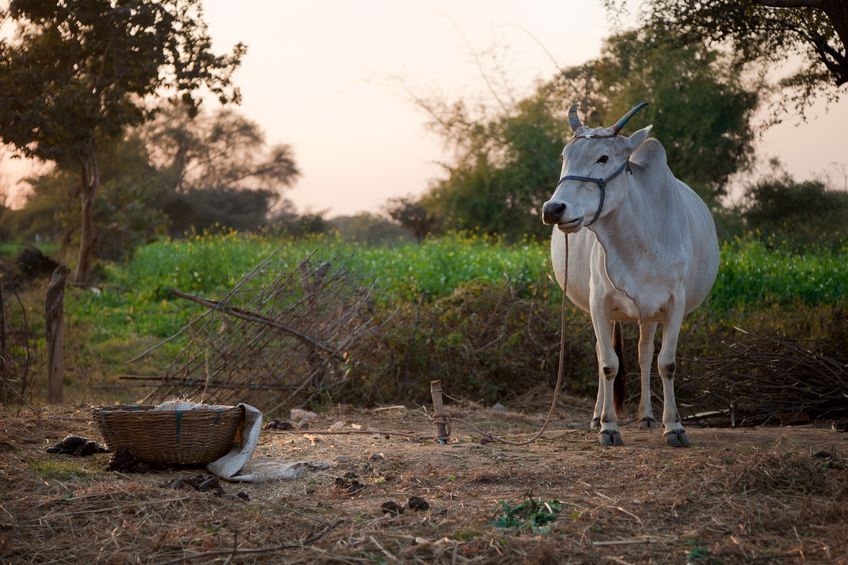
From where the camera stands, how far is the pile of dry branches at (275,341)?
7559 millimetres

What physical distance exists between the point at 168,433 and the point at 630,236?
288 centimetres

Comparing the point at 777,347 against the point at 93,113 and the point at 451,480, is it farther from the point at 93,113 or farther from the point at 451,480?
the point at 93,113

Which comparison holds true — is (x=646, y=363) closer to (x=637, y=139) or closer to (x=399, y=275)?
(x=637, y=139)

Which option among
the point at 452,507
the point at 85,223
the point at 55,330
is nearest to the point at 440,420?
the point at 452,507

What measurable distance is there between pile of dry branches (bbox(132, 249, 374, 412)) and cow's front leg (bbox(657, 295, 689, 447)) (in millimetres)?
3015

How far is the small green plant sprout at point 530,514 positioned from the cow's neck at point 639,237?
2047 millimetres

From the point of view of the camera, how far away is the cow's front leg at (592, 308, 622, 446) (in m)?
5.89

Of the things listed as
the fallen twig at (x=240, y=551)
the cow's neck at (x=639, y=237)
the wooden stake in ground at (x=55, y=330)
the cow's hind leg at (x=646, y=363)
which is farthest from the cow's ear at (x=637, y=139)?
the wooden stake in ground at (x=55, y=330)

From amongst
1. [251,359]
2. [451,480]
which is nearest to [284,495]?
[451,480]

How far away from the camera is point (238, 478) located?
4828 millimetres

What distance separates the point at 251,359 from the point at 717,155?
16269mm

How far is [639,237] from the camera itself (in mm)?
5758

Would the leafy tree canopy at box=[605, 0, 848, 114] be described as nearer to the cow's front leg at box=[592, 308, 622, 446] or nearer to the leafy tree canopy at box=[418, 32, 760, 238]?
the cow's front leg at box=[592, 308, 622, 446]

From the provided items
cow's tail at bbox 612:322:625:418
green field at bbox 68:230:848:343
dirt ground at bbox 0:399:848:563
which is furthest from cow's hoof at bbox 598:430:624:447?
green field at bbox 68:230:848:343
